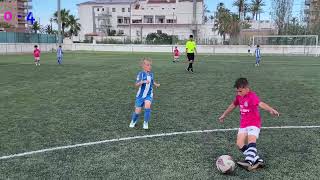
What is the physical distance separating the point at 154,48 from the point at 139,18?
33794 mm

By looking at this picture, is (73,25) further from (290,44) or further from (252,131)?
(252,131)

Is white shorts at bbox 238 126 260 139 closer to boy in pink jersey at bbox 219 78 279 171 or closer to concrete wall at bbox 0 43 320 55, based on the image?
boy in pink jersey at bbox 219 78 279 171

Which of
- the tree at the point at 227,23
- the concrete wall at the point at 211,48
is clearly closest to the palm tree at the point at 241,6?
the tree at the point at 227,23

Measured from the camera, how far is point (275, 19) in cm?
7175

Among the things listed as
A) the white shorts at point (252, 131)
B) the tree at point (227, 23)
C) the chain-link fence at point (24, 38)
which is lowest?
the white shorts at point (252, 131)

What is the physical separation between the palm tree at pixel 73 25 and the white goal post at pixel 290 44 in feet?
169

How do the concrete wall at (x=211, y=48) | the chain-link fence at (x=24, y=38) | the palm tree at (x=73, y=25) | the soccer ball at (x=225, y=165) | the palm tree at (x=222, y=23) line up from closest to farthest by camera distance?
the soccer ball at (x=225, y=165)
the chain-link fence at (x=24, y=38)
the concrete wall at (x=211, y=48)
the palm tree at (x=222, y=23)
the palm tree at (x=73, y=25)

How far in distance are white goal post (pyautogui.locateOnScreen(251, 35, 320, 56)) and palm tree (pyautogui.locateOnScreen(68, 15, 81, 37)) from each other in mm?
51603

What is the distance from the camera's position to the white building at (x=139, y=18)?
3561 inches

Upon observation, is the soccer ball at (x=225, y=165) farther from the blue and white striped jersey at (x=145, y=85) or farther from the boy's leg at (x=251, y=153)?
the blue and white striped jersey at (x=145, y=85)

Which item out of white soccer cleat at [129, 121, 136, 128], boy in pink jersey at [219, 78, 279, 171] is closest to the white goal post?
white soccer cleat at [129, 121, 136, 128]

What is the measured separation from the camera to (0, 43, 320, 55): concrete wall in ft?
162

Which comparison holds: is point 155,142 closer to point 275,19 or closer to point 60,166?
point 60,166

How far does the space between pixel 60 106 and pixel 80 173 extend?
18.6 feet
